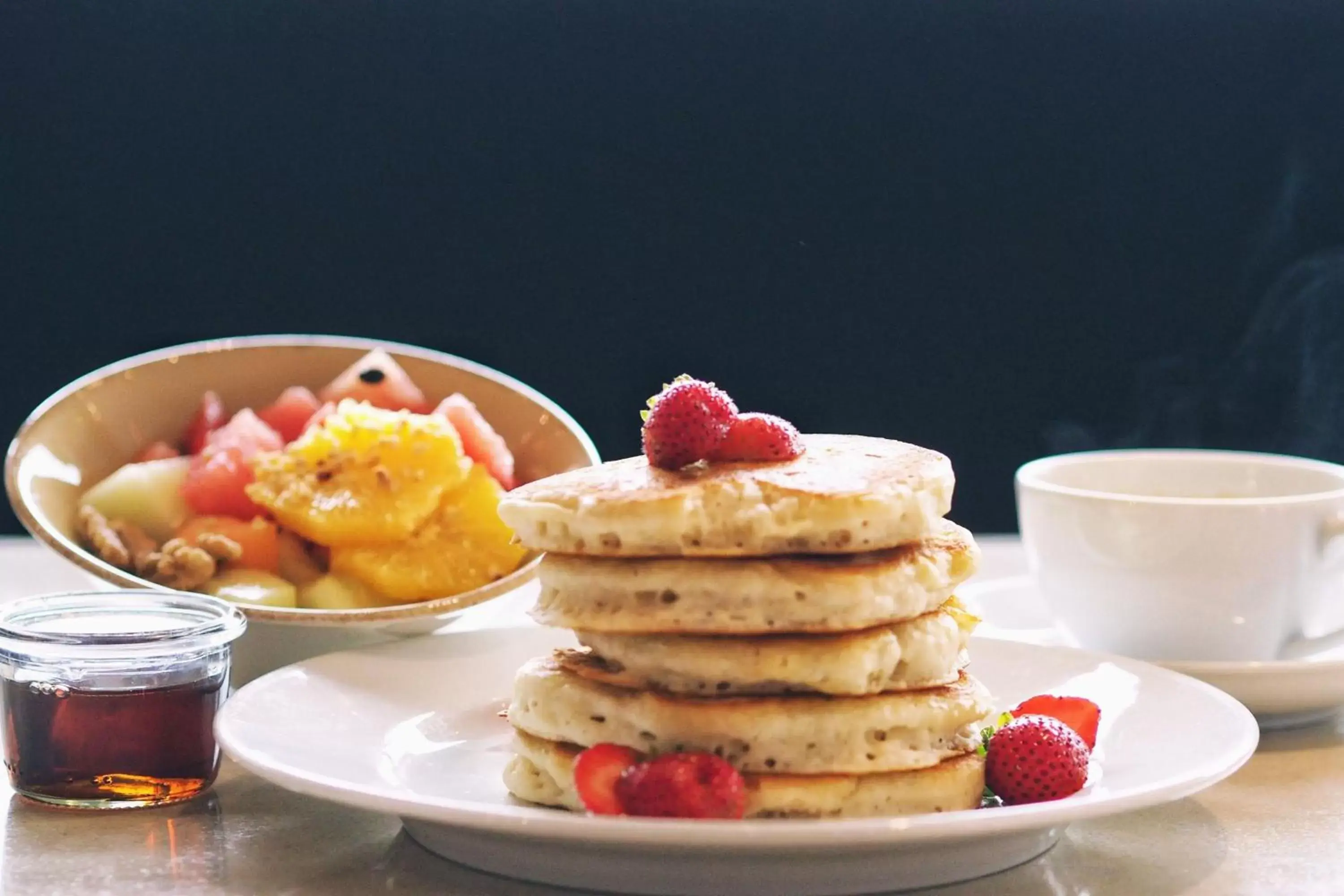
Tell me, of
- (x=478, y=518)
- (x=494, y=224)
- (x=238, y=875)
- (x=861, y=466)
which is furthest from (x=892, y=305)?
(x=238, y=875)

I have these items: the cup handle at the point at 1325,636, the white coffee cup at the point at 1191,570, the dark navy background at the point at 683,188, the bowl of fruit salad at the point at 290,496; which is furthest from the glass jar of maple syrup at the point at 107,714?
the dark navy background at the point at 683,188

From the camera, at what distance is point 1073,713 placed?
51.1 inches

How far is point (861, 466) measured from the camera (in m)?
1.25

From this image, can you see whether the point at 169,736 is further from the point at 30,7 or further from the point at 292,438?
the point at 30,7

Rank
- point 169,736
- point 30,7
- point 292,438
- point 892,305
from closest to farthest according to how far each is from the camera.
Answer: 1. point 169,736
2. point 292,438
3. point 30,7
4. point 892,305

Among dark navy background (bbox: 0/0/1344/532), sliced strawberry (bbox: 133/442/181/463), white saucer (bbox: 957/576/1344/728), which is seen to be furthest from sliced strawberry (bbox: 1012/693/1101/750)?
dark navy background (bbox: 0/0/1344/532)

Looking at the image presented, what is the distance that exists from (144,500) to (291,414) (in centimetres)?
23

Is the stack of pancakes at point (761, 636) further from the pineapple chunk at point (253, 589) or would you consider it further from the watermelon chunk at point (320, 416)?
the watermelon chunk at point (320, 416)

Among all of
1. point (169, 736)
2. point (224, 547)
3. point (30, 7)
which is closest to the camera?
point (169, 736)

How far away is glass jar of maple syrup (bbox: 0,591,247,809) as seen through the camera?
130cm

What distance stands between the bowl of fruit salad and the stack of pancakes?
355mm

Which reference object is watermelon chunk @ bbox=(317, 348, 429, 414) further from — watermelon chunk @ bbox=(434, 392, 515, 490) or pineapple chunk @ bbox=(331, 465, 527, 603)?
pineapple chunk @ bbox=(331, 465, 527, 603)

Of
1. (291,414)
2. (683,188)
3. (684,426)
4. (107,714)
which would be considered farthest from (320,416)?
(683,188)

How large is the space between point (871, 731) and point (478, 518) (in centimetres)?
62
